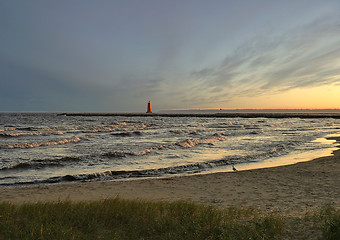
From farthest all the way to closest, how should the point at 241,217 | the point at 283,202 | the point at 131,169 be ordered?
the point at 131,169 → the point at 283,202 → the point at 241,217

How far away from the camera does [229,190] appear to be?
1058 cm

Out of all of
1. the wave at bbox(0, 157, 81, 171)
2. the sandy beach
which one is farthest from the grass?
the wave at bbox(0, 157, 81, 171)

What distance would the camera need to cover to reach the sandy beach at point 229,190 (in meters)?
8.73

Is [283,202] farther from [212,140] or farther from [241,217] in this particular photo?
[212,140]

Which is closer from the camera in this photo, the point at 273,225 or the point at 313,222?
the point at 273,225

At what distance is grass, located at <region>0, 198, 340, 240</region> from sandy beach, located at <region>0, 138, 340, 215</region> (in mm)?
1493

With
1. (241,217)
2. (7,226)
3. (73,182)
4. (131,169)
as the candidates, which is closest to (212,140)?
(131,169)

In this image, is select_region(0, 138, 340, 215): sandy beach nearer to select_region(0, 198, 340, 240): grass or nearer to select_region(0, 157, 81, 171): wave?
select_region(0, 198, 340, 240): grass

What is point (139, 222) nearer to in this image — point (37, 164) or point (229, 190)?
point (229, 190)

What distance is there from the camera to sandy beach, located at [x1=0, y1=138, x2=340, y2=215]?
8.73m

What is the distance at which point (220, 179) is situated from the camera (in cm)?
1261

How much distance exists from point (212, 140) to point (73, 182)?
20189 mm

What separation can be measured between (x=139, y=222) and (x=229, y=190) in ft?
18.8

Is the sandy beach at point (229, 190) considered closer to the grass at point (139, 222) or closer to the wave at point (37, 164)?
the grass at point (139, 222)
